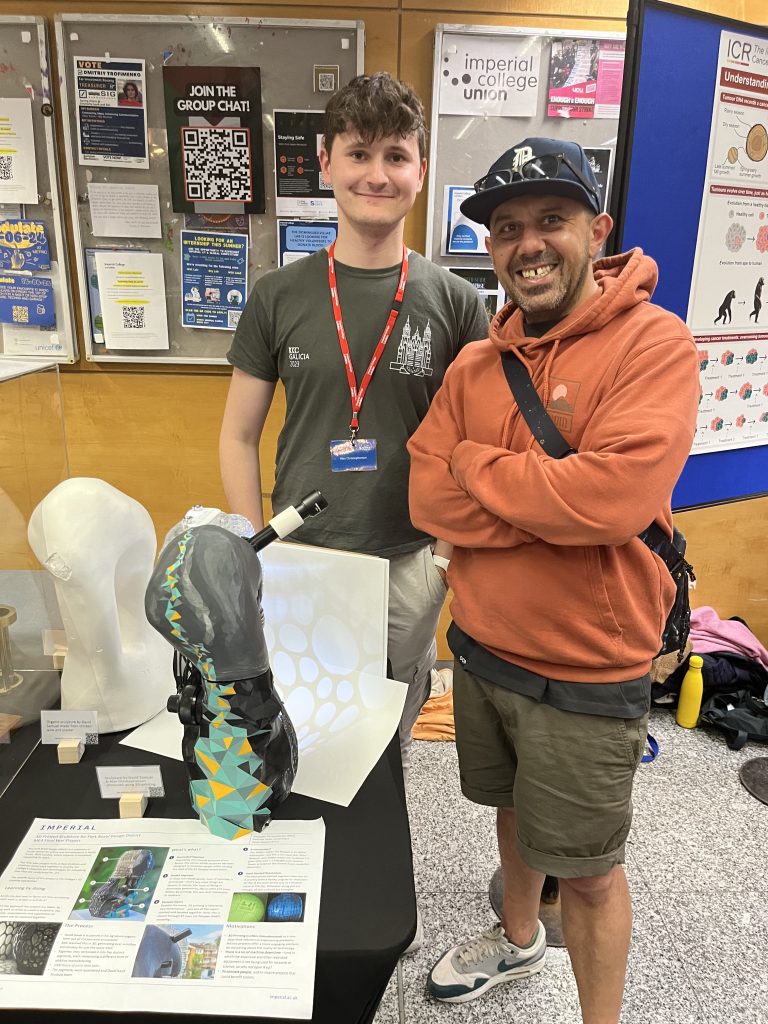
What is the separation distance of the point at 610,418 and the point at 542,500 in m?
0.16

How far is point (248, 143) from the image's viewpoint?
7.48 feet

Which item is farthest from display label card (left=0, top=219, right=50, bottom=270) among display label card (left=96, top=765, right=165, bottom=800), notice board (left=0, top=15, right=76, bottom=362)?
display label card (left=96, top=765, right=165, bottom=800)

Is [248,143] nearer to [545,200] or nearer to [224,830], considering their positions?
[545,200]

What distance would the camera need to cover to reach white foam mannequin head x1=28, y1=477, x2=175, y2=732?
1.02 meters

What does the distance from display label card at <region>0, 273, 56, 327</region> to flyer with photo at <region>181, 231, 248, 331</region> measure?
0.47 metres

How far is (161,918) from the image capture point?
81 centimetres

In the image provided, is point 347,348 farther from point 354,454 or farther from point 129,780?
point 129,780

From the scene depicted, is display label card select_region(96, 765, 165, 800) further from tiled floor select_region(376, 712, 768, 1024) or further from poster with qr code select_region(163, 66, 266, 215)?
poster with qr code select_region(163, 66, 266, 215)

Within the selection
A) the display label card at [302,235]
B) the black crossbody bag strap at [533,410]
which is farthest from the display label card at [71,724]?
the display label card at [302,235]

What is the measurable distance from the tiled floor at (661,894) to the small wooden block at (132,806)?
0.94 m

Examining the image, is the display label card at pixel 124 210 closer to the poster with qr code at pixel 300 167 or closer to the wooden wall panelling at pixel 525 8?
the poster with qr code at pixel 300 167

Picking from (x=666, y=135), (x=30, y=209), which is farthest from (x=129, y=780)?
(x=30, y=209)

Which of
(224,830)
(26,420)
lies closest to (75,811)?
(224,830)

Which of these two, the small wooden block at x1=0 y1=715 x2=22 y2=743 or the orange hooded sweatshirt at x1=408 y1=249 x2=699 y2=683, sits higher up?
the orange hooded sweatshirt at x1=408 y1=249 x2=699 y2=683
